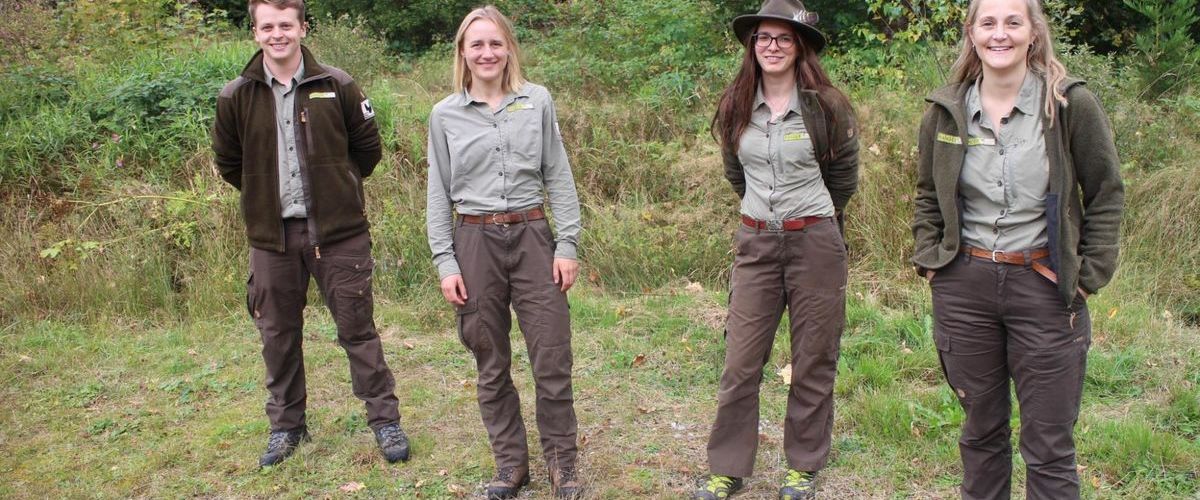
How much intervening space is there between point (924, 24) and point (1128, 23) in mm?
3141

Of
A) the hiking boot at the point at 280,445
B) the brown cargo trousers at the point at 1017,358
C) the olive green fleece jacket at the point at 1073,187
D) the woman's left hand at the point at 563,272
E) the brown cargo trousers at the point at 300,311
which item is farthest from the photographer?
the hiking boot at the point at 280,445

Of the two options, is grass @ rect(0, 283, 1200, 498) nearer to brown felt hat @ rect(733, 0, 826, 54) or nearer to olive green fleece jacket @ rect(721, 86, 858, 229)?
olive green fleece jacket @ rect(721, 86, 858, 229)

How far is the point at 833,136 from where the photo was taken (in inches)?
155

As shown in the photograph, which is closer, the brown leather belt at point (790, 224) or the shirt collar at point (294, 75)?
the brown leather belt at point (790, 224)

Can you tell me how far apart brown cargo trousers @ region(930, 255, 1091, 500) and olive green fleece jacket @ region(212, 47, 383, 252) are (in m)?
2.59

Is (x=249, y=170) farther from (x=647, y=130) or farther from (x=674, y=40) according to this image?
(x=674, y=40)

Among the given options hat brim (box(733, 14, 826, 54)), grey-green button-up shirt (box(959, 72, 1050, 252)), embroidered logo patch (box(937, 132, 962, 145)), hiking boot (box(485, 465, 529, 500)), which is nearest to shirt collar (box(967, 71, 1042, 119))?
grey-green button-up shirt (box(959, 72, 1050, 252))

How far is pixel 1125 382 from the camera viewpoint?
520cm

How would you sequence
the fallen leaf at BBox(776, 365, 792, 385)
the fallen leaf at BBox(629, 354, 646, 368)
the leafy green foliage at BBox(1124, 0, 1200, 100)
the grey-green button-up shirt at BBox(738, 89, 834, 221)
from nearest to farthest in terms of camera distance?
1. the grey-green button-up shirt at BBox(738, 89, 834, 221)
2. the fallen leaf at BBox(776, 365, 792, 385)
3. the fallen leaf at BBox(629, 354, 646, 368)
4. the leafy green foliage at BBox(1124, 0, 1200, 100)

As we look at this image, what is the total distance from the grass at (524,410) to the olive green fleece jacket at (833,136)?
134cm

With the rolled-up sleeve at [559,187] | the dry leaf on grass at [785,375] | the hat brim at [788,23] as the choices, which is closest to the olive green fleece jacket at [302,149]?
→ the rolled-up sleeve at [559,187]

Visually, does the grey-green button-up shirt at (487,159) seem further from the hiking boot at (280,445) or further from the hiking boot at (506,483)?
the hiking boot at (280,445)

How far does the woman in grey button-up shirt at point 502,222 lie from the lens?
4.05 meters

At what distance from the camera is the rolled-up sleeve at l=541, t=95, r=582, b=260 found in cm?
418
